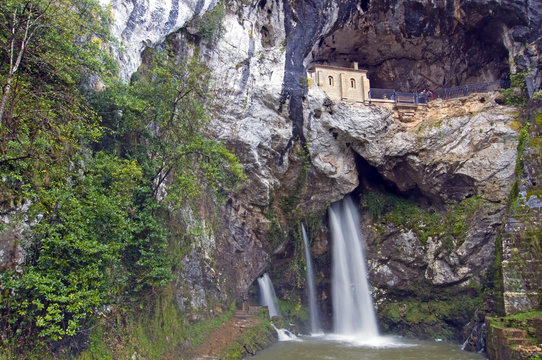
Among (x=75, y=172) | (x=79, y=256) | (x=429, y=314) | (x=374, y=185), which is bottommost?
(x=429, y=314)

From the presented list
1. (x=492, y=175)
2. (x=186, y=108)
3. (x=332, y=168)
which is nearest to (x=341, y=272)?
(x=332, y=168)

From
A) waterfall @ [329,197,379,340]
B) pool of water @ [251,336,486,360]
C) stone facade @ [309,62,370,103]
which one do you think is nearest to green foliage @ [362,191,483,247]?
waterfall @ [329,197,379,340]

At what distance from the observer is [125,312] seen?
32.9ft

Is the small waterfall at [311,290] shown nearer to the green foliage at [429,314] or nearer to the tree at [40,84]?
the green foliage at [429,314]

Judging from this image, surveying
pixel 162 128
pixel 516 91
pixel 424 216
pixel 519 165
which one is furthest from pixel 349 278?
pixel 516 91

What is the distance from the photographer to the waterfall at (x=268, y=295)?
18703 mm

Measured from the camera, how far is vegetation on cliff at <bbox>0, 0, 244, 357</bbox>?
7.17 metres

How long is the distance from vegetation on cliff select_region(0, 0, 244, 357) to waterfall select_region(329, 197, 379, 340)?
9.97 m

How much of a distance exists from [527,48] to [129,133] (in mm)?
19451

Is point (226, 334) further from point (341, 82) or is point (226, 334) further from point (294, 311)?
point (341, 82)

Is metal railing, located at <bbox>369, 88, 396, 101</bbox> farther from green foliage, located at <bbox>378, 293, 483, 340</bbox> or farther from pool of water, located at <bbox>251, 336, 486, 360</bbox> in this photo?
pool of water, located at <bbox>251, 336, 486, 360</bbox>

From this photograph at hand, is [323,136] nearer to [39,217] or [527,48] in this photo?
[527,48]

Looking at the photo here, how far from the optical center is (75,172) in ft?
30.4

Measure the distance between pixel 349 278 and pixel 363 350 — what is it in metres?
5.33
